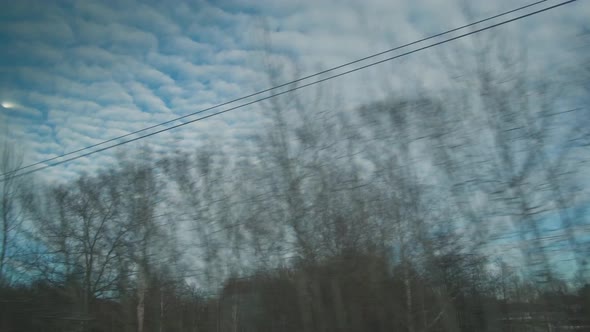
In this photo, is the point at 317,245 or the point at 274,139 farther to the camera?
the point at 274,139

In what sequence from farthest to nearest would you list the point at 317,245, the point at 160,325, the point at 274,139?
1. the point at 160,325
2. the point at 274,139
3. the point at 317,245

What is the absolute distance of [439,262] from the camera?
8.08m

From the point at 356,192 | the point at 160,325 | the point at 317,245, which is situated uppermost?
the point at 356,192

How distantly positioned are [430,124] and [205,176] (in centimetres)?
669

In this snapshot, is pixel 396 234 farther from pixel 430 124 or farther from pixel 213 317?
pixel 213 317

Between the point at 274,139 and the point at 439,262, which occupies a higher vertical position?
the point at 274,139

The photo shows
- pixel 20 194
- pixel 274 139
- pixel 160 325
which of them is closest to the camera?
pixel 274 139

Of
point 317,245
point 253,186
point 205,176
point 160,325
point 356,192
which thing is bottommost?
point 160,325

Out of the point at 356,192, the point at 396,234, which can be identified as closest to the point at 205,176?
the point at 356,192

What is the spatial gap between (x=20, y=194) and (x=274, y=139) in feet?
32.1

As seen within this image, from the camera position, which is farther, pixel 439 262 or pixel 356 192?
pixel 356 192

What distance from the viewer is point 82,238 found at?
1456 centimetres

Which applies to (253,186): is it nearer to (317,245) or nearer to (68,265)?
(317,245)

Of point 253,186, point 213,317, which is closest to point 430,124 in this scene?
point 253,186
